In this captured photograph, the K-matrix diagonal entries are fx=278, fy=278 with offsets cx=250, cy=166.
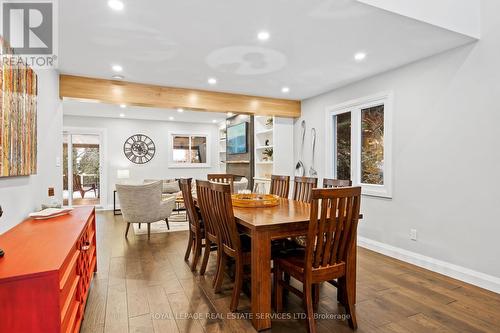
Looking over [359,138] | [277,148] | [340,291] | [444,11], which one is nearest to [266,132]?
[277,148]

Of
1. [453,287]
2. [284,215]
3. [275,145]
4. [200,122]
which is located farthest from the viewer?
[200,122]

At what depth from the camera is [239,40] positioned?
2840 mm

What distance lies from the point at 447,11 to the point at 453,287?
2602 mm

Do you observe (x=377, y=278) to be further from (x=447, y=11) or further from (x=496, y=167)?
(x=447, y=11)

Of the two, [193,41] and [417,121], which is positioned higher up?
[193,41]

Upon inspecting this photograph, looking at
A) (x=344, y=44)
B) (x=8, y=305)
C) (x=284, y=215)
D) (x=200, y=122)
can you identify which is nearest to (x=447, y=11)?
(x=344, y=44)

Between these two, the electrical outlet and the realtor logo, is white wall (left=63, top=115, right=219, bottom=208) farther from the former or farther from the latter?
the electrical outlet

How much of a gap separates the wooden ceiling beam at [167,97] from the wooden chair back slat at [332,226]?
3.33 m

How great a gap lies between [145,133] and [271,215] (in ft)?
21.6

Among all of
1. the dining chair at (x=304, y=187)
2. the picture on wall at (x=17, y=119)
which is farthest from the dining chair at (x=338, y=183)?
the picture on wall at (x=17, y=119)

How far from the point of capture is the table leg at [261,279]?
1987 mm

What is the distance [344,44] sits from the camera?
2.92 metres

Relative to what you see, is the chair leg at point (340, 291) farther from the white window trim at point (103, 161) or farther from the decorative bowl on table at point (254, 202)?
the white window trim at point (103, 161)

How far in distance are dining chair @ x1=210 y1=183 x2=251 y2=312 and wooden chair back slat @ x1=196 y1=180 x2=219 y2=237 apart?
0.09m
